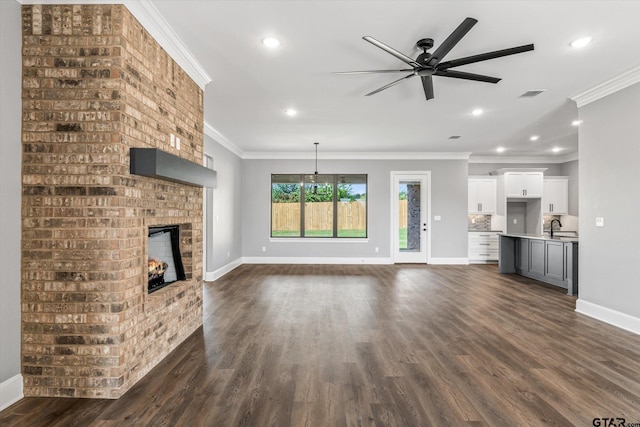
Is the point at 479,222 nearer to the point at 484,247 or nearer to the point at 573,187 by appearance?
the point at 484,247

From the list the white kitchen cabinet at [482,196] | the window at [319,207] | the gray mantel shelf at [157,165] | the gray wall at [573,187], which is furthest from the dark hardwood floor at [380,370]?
the gray wall at [573,187]

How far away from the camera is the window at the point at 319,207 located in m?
8.59

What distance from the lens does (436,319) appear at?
13.1 feet

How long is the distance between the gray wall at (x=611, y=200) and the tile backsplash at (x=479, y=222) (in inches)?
179

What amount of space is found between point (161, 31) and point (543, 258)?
6885 millimetres

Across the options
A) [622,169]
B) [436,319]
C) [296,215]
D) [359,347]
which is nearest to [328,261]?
[296,215]

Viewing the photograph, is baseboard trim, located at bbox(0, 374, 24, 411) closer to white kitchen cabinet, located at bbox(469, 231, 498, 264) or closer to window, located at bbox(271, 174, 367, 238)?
window, located at bbox(271, 174, 367, 238)

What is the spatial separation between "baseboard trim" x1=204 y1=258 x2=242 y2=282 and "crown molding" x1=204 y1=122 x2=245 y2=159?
254cm

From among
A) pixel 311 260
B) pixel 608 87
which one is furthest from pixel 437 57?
pixel 311 260

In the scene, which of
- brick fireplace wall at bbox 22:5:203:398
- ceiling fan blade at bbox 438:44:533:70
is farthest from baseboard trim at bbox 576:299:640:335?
brick fireplace wall at bbox 22:5:203:398

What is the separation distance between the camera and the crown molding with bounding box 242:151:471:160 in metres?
8.43

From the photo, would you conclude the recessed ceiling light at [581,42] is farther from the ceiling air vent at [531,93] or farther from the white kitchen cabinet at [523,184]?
the white kitchen cabinet at [523,184]

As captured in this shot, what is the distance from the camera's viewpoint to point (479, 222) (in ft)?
29.3

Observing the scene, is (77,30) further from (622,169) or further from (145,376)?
(622,169)
